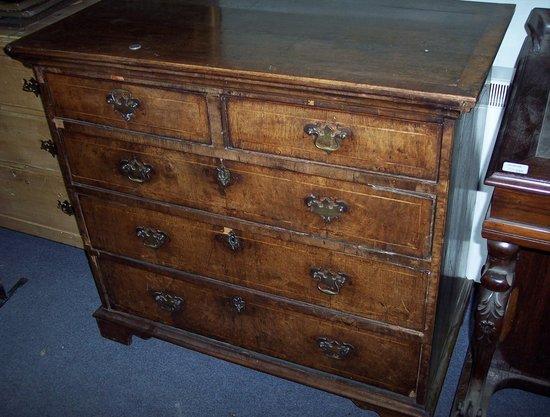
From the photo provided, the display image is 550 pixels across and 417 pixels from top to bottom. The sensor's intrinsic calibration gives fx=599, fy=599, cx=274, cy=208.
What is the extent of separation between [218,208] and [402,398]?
0.74 meters

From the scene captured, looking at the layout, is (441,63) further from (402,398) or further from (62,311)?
(62,311)

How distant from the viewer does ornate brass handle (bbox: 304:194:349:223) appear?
138cm

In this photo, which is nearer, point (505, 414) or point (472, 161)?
point (472, 161)

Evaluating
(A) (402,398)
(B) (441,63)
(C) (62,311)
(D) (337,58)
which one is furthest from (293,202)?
(C) (62,311)

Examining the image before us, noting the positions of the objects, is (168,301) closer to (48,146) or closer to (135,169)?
(135,169)

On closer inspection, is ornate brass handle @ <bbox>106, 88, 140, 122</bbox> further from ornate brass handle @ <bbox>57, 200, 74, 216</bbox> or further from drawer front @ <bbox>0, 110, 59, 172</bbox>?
ornate brass handle @ <bbox>57, 200, 74, 216</bbox>

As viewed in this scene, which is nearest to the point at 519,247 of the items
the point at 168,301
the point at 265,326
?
the point at 265,326

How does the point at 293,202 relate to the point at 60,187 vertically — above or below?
above

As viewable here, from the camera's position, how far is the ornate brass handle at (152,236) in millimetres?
1698

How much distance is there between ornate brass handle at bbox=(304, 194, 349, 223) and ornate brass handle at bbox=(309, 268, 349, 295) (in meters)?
0.17

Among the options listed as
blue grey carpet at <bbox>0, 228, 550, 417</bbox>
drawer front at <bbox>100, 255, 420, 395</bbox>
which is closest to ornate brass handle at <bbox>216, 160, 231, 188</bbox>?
drawer front at <bbox>100, 255, 420, 395</bbox>

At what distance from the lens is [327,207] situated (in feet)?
4.55

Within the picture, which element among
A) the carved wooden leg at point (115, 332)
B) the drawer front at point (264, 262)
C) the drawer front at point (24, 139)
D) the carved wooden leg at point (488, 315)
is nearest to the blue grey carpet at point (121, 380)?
the carved wooden leg at point (115, 332)

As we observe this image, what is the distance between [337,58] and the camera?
1.29 meters
